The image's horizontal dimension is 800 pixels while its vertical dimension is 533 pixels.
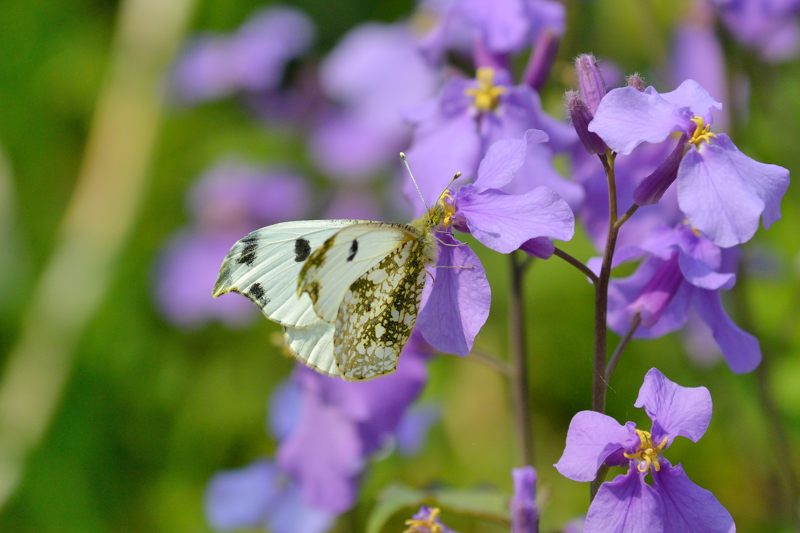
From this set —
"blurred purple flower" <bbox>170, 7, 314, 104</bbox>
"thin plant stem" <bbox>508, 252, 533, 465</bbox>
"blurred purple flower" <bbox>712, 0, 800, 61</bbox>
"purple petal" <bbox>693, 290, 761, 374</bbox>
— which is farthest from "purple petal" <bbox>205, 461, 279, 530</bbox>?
"blurred purple flower" <bbox>170, 7, 314, 104</bbox>

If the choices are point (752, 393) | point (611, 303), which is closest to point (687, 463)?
point (752, 393)

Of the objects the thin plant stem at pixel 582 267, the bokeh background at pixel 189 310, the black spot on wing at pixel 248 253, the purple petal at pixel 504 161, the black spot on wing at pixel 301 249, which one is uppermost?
the purple petal at pixel 504 161

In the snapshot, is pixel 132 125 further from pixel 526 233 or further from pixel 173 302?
pixel 526 233

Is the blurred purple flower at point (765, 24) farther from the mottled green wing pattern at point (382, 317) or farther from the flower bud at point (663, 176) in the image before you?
the mottled green wing pattern at point (382, 317)

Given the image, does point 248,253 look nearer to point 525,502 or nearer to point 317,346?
point 317,346

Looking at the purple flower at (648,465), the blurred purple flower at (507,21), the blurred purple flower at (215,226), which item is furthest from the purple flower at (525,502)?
the blurred purple flower at (215,226)

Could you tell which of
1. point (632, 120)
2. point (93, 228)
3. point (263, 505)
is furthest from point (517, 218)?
point (93, 228)
